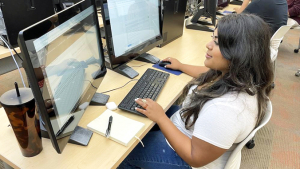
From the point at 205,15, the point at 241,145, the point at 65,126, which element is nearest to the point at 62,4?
the point at 205,15

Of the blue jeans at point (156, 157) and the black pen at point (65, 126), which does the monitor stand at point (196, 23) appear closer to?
the blue jeans at point (156, 157)

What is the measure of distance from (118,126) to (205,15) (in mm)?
1681

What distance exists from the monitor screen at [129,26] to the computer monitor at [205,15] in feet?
2.36

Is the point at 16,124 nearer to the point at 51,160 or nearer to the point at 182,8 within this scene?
the point at 51,160

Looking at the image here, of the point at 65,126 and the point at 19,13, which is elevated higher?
the point at 19,13

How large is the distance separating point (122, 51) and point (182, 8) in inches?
32.8

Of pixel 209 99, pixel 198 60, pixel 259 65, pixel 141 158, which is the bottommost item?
pixel 141 158

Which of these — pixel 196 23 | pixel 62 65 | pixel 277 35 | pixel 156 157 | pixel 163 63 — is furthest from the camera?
pixel 196 23

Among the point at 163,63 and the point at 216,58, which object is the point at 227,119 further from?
the point at 163,63

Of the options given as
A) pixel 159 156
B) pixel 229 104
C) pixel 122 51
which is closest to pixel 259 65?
→ pixel 229 104

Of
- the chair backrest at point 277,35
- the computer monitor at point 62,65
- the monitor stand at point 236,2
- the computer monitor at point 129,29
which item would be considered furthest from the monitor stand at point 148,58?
the monitor stand at point 236,2

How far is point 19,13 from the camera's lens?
1501 mm

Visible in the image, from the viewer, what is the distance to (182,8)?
183 centimetres

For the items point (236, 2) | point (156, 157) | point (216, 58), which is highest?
point (216, 58)
